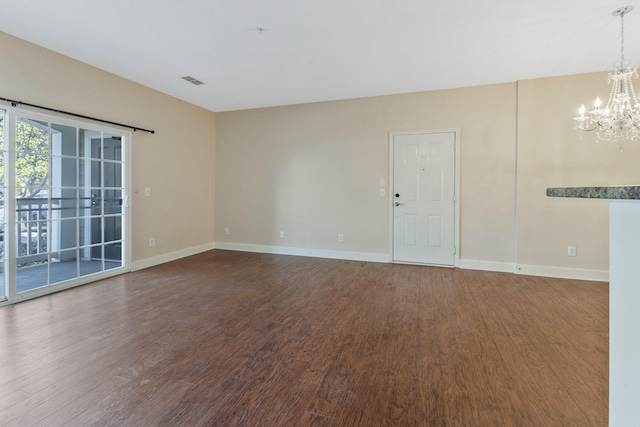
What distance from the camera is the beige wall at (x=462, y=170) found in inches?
162

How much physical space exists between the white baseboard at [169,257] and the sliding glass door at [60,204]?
0.69 feet

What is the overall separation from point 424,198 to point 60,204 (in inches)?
191

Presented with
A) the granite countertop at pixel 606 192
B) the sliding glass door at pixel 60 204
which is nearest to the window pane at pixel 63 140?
the sliding glass door at pixel 60 204

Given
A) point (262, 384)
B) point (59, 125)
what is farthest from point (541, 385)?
point (59, 125)

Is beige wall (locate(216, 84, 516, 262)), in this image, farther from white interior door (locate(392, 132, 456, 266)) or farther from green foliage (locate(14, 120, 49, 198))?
green foliage (locate(14, 120, 49, 198))

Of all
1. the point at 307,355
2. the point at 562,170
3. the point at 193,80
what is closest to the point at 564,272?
the point at 562,170

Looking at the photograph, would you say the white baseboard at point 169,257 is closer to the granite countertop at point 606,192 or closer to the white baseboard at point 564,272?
the granite countertop at point 606,192

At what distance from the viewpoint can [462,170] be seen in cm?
464

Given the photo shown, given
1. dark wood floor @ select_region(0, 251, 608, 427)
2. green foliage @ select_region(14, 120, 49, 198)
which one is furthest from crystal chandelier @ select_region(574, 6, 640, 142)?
green foliage @ select_region(14, 120, 49, 198)

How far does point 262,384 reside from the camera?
188 centimetres

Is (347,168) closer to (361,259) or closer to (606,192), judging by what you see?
(361,259)

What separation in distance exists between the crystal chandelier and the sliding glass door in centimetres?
570

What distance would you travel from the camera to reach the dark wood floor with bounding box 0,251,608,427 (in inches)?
64.9

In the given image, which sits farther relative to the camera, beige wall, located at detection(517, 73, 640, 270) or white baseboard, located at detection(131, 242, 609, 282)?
white baseboard, located at detection(131, 242, 609, 282)
